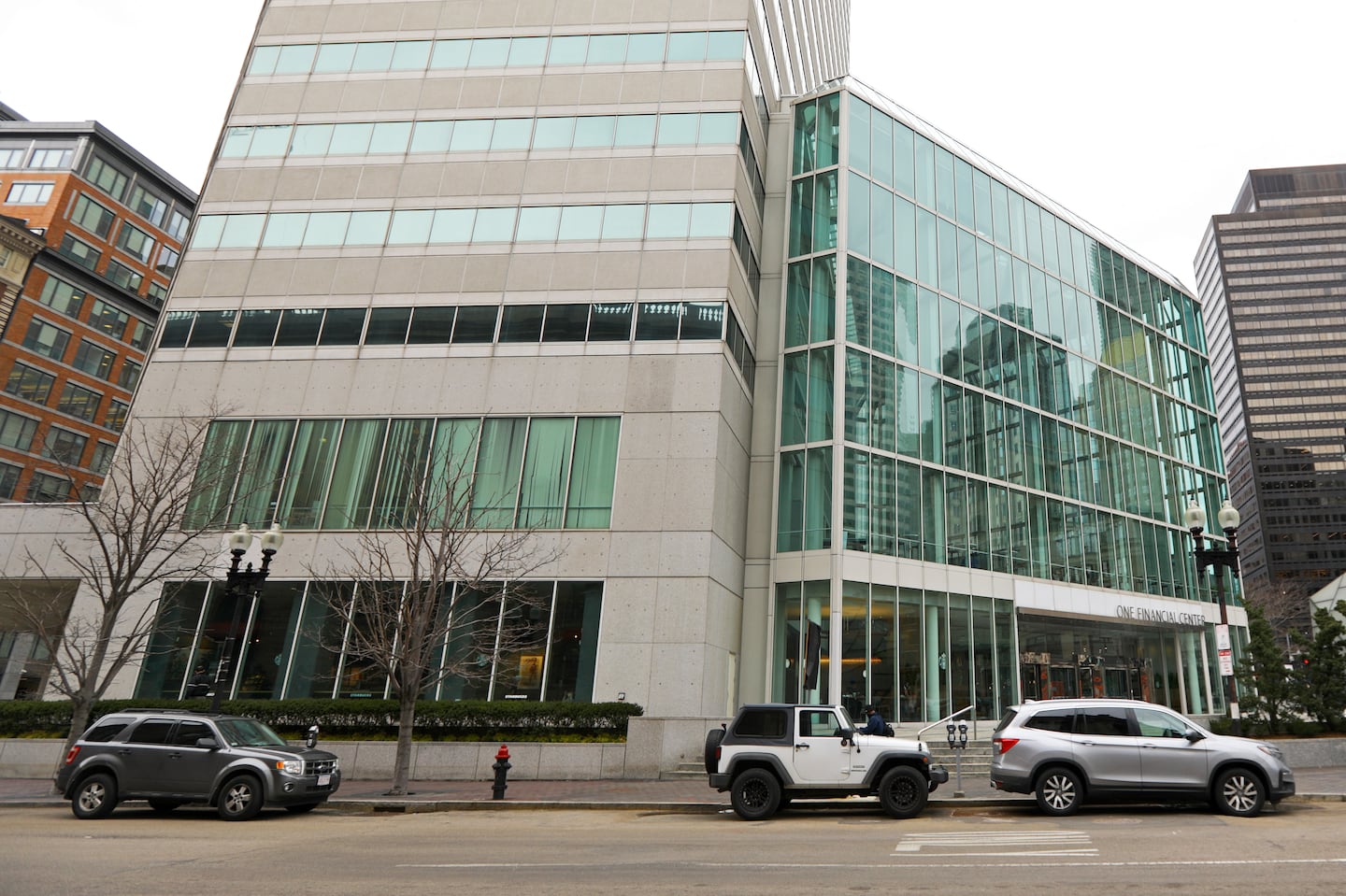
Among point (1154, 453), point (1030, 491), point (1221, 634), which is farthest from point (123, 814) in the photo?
point (1154, 453)

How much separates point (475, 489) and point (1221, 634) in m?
20.0

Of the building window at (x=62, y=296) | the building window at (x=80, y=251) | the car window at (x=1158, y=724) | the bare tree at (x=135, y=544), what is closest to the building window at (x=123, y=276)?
the building window at (x=80, y=251)

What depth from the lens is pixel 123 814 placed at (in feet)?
49.1

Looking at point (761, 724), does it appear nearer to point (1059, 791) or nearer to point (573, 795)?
point (1059, 791)

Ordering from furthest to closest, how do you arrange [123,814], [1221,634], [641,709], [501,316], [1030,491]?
[1030,491] → [501,316] → [641,709] → [1221,634] → [123,814]

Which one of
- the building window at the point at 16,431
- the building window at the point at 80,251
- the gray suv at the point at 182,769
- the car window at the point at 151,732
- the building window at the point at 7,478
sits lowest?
the gray suv at the point at 182,769

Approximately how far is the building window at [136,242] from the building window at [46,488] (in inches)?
798

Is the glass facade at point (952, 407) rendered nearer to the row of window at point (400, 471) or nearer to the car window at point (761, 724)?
the row of window at point (400, 471)

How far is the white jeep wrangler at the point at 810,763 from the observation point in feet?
43.8

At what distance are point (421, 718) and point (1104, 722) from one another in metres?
16.2

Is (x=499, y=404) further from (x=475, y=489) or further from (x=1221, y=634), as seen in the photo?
(x=1221, y=634)

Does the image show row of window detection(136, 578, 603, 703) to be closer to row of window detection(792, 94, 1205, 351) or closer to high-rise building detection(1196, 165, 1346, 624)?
row of window detection(792, 94, 1205, 351)

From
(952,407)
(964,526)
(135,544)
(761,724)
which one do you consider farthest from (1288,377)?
(135,544)

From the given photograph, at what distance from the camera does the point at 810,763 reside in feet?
44.4
